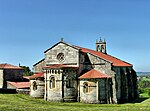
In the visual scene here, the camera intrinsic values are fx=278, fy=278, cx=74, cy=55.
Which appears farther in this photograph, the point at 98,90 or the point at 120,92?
the point at 120,92

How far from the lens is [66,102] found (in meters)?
41.8

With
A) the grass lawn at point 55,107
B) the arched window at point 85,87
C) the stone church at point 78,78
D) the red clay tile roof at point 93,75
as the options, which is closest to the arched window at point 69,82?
the stone church at point 78,78

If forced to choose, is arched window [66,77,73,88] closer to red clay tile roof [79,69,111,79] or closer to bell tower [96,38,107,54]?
red clay tile roof [79,69,111,79]

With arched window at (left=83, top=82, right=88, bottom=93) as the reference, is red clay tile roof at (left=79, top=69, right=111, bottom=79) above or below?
above

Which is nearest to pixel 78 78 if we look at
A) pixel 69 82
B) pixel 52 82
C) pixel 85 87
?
pixel 69 82

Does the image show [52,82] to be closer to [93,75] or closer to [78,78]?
[78,78]

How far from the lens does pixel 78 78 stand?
141ft

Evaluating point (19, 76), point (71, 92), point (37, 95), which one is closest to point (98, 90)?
point (71, 92)

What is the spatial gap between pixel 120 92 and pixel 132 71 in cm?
958

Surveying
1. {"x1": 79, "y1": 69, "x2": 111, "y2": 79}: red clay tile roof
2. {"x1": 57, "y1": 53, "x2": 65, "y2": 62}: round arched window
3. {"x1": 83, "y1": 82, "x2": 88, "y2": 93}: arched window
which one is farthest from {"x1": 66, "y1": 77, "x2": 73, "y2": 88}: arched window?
{"x1": 57, "y1": 53, "x2": 65, "y2": 62}: round arched window

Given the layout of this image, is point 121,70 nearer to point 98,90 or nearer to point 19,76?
point 98,90

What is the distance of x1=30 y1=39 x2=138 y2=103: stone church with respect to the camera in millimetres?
41719

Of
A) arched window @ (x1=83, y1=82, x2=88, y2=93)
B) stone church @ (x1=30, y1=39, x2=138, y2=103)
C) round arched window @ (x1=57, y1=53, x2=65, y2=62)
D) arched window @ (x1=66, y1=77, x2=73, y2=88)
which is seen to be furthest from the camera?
round arched window @ (x1=57, y1=53, x2=65, y2=62)

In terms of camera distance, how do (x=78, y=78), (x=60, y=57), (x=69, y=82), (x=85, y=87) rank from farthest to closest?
1. (x=60, y=57)
2. (x=78, y=78)
3. (x=69, y=82)
4. (x=85, y=87)
